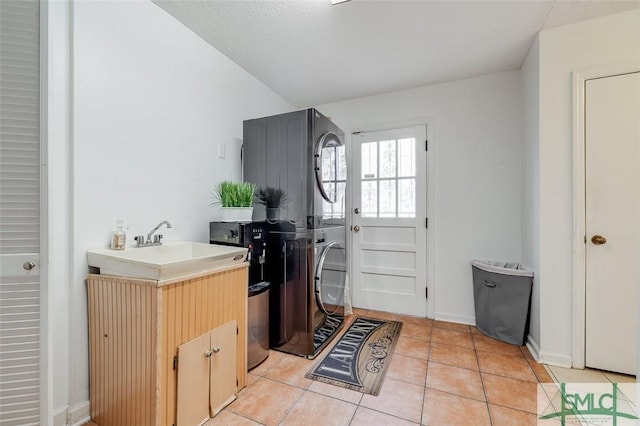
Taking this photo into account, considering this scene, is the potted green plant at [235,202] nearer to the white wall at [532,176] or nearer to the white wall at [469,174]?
the white wall at [469,174]

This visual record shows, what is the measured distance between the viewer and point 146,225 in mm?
1671

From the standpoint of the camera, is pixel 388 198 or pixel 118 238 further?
pixel 388 198

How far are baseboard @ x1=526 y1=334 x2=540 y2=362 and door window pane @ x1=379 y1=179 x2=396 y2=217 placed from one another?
1.54 metres

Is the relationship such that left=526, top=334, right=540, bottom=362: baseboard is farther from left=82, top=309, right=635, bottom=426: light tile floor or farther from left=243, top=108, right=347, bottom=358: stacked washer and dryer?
left=243, top=108, right=347, bottom=358: stacked washer and dryer

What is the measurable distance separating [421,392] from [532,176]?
72.4 inches

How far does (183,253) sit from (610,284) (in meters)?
2.83

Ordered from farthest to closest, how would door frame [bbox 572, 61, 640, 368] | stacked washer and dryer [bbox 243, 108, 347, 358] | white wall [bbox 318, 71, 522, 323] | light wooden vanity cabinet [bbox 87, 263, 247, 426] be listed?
1. white wall [bbox 318, 71, 522, 323]
2. stacked washer and dryer [bbox 243, 108, 347, 358]
3. door frame [bbox 572, 61, 640, 368]
4. light wooden vanity cabinet [bbox 87, 263, 247, 426]

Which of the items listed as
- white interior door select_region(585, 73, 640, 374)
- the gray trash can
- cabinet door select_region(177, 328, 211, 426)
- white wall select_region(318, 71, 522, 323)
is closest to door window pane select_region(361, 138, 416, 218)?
white wall select_region(318, 71, 522, 323)

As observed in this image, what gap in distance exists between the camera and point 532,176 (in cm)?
214

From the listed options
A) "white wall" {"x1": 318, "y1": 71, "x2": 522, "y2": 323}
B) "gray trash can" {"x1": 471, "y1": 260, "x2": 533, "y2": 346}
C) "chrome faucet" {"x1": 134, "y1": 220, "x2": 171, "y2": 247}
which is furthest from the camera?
"white wall" {"x1": 318, "y1": 71, "x2": 522, "y2": 323}

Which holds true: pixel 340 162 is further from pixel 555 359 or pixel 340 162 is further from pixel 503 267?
pixel 555 359

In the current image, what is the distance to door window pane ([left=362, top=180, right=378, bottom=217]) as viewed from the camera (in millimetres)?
3002

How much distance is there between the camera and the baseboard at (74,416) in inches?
51.2

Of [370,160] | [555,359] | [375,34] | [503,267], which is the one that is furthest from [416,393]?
[375,34]
